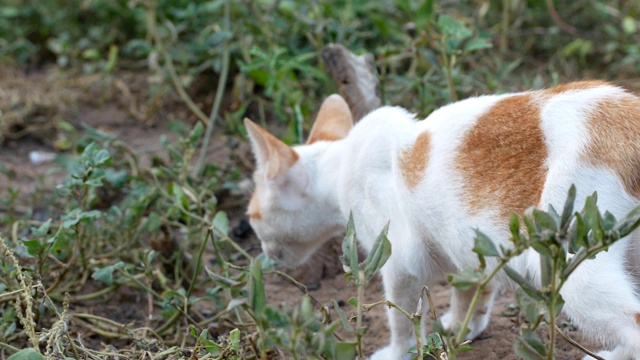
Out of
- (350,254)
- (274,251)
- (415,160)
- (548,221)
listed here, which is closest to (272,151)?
(274,251)

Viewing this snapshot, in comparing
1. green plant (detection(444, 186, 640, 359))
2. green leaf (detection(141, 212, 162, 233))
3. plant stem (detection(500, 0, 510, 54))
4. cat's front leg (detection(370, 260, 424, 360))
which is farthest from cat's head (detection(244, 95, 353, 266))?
plant stem (detection(500, 0, 510, 54))

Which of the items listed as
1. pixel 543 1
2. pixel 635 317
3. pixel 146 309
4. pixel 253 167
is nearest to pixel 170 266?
pixel 146 309

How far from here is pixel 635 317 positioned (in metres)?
2.08

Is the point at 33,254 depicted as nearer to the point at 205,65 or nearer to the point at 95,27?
the point at 205,65

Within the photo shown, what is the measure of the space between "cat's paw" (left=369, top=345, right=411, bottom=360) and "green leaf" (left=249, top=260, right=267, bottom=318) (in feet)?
3.85

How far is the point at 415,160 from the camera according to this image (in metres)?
2.68

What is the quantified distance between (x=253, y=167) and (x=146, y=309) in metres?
1.21

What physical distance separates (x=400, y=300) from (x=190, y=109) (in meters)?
2.73

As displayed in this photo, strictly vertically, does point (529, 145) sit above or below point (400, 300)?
above

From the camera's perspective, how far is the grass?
281cm

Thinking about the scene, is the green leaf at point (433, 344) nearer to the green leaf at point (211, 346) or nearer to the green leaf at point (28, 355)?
the green leaf at point (211, 346)

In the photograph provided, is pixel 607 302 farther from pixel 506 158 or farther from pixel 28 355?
pixel 28 355

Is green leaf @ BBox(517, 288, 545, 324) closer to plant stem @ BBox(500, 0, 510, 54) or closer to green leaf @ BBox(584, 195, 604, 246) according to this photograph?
green leaf @ BBox(584, 195, 604, 246)

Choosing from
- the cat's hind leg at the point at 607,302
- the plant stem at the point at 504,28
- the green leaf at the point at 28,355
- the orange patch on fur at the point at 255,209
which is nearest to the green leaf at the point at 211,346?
the green leaf at the point at 28,355
